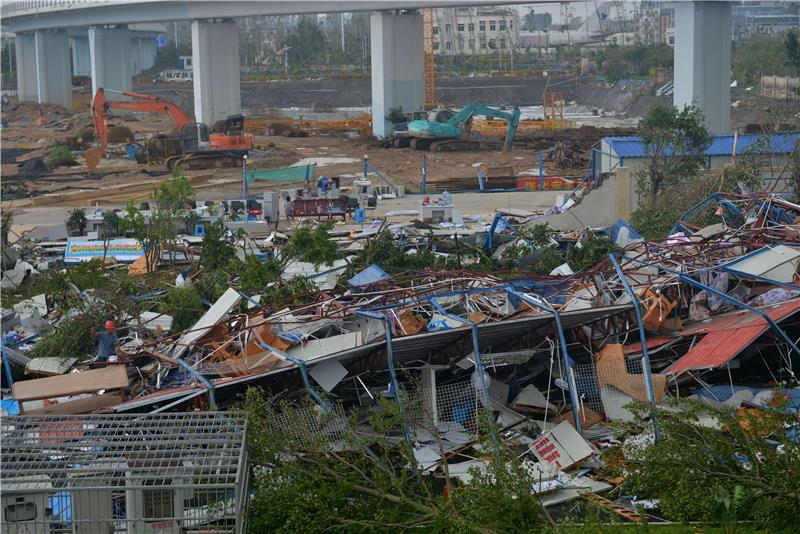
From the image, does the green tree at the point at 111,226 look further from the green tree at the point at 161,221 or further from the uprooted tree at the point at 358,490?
the uprooted tree at the point at 358,490

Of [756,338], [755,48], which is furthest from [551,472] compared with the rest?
[755,48]

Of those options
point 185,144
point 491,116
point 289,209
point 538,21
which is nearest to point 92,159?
point 185,144

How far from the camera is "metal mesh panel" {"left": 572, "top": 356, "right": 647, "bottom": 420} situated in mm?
11383

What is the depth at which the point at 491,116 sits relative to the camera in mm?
41281

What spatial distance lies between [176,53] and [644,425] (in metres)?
103

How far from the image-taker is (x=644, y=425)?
1052cm

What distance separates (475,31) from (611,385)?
327 feet

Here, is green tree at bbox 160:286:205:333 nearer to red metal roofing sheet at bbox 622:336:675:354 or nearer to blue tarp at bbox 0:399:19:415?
blue tarp at bbox 0:399:19:415

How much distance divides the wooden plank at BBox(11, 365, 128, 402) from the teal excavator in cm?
3003

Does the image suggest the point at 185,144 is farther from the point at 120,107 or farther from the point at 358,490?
the point at 358,490

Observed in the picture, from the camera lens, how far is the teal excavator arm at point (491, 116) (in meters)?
40.2

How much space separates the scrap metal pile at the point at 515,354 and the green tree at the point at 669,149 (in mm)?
9983

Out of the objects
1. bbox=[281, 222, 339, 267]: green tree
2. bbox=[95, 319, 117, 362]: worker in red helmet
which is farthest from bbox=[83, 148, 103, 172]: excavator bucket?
bbox=[95, 319, 117, 362]: worker in red helmet

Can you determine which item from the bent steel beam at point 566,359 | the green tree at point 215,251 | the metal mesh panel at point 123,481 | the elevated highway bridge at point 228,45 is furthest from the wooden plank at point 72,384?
the elevated highway bridge at point 228,45
